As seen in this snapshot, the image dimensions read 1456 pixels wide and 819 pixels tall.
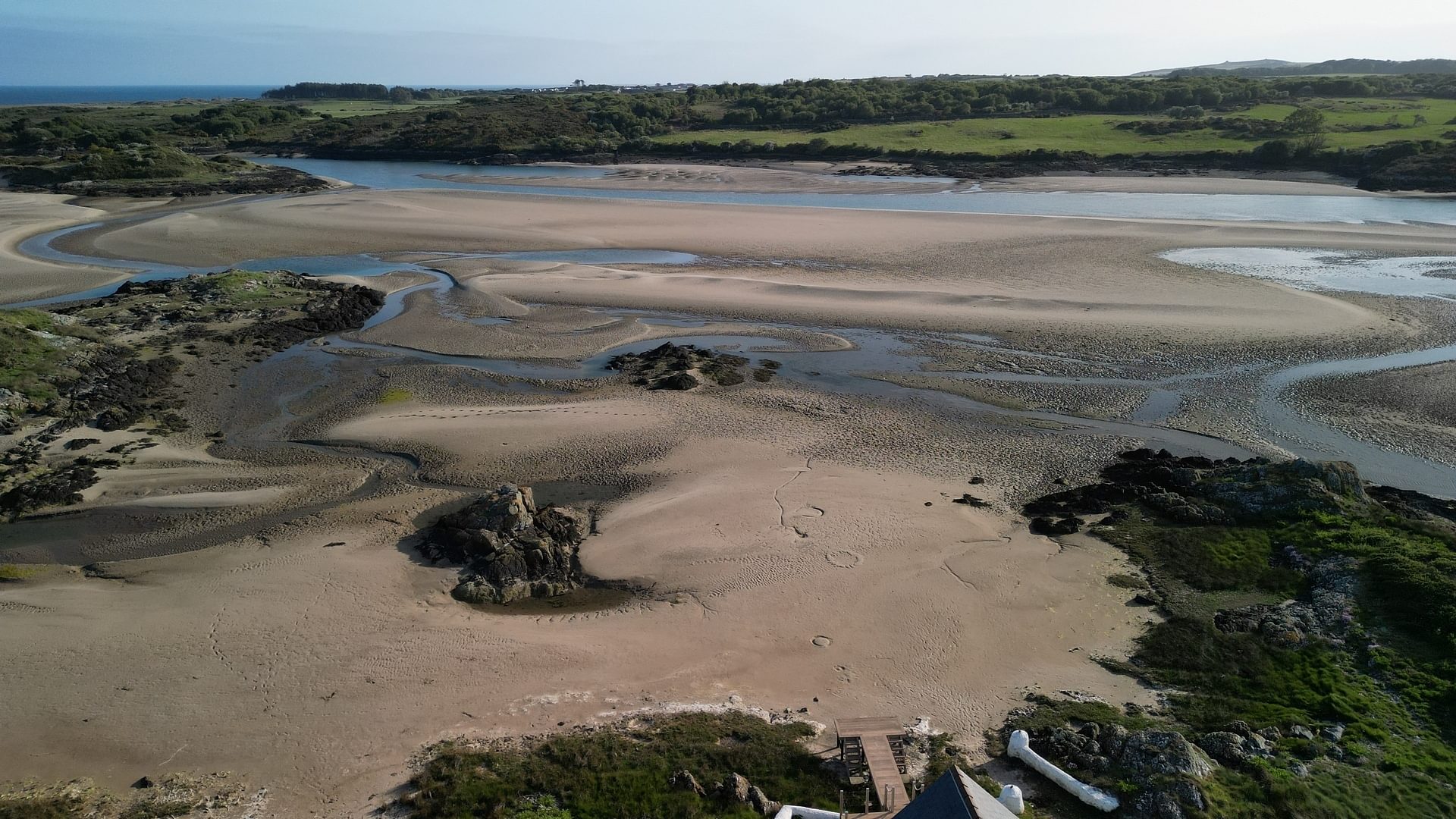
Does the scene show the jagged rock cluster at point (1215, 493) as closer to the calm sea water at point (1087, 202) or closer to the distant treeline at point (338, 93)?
the calm sea water at point (1087, 202)

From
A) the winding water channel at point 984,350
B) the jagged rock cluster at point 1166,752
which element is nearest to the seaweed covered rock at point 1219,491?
the winding water channel at point 984,350

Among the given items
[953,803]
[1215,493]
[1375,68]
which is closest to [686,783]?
[953,803]

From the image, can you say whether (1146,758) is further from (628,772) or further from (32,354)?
(32,354)

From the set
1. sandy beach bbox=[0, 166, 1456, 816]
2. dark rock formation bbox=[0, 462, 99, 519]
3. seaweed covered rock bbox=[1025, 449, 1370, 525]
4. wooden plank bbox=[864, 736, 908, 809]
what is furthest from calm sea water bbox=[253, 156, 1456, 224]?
wooden plank bbox=[864, 736, 908, 809]

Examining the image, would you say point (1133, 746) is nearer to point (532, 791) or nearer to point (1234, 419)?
point (532, 791)

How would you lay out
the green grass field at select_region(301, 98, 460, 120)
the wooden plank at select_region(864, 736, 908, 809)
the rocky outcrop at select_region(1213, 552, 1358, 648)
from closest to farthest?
the wooden plank at select_region(864, 736, 908, 809), the rocky outcrop at select_region(1213, 552, 1358, 648), the green grass field at select_region(301, 98, 460, 120)

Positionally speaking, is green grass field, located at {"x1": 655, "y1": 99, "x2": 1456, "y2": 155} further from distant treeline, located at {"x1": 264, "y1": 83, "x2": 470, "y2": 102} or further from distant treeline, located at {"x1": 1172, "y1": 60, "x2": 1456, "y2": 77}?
distant treeline, located at {"x1": 264, "y1": 83, "x2": 470, "y2": 102}
